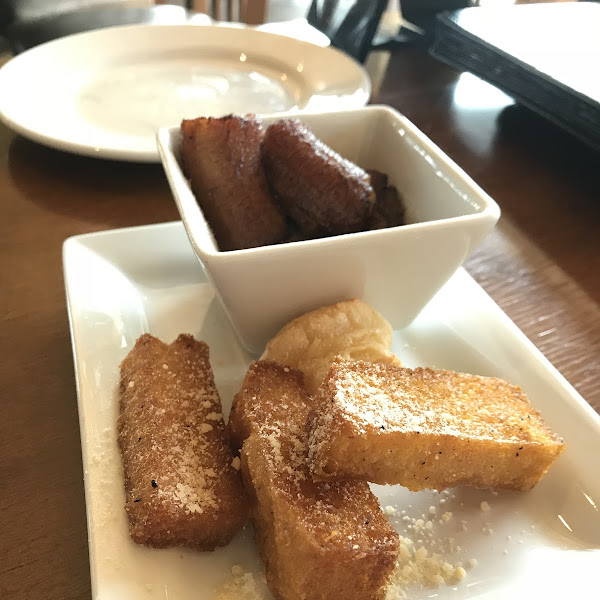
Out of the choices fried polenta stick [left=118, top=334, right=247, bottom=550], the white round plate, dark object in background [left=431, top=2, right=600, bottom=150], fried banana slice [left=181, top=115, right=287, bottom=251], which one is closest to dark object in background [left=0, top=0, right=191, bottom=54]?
the white round plate

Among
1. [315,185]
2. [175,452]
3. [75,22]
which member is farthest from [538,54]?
[75,22]

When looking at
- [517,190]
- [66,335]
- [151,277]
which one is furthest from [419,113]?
[66,335]

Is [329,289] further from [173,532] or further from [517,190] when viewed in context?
[517,190]

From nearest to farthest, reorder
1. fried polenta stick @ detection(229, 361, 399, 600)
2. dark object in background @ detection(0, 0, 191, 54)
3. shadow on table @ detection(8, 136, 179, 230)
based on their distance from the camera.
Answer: fried polenta stick @ detection(229, 361, 399, 600)
shadow on table @ detection(8, 136, 179, 230)
dark object in background @ detection(0, 0, 191, 54)

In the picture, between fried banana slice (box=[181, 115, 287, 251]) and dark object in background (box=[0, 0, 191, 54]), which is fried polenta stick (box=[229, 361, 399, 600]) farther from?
dark object in background (box=[0, 0, 191, 54])

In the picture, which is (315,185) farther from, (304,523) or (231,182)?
(304,523)
